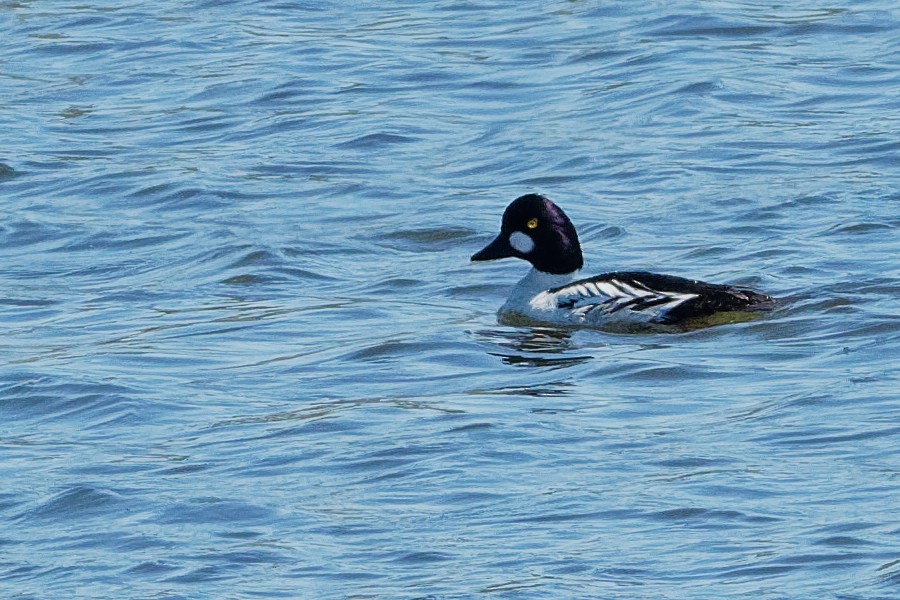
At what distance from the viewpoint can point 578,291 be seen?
13.0 metres

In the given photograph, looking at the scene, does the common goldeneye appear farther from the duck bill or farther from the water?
the water

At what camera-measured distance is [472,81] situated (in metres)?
19.9

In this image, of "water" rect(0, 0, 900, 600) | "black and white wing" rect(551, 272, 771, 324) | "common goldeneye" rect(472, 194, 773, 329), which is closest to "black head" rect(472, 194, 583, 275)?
"common goldeneye" rect(472, 194, 773, 329)

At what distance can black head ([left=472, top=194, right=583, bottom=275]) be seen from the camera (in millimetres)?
13664

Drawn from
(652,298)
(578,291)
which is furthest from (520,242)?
(652,298)

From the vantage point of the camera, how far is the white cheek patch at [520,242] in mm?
13703

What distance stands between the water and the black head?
1.59 feet

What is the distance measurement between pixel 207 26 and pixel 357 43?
180cm

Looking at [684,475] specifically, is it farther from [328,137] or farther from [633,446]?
[328,137]

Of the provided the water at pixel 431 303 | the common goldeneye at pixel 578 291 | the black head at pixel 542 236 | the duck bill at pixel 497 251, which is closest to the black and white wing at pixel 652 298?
the common goldeneye at pixel 578 291

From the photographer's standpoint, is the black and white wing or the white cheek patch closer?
the black and white wing

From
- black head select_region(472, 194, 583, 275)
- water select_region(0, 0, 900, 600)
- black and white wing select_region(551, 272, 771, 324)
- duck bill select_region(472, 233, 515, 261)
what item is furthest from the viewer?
duck bill select_region(472, 233, 515, 261)

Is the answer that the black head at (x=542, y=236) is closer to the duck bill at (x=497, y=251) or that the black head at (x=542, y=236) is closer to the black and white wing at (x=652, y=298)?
the duck bill at (x=497, y=251)

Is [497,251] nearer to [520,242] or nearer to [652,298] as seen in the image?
[520,242]
